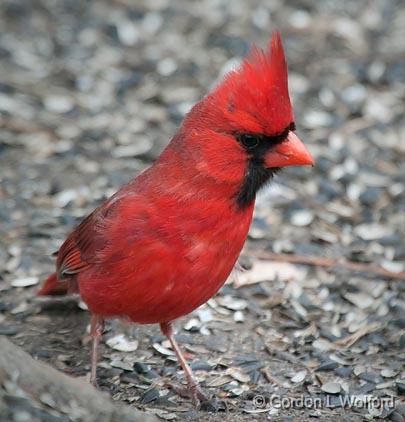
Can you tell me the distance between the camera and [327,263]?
4.75 meters

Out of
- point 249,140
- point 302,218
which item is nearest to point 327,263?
point 302,218

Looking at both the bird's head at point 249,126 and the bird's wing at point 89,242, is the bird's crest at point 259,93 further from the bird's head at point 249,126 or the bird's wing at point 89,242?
the bird's wing at point 89,242

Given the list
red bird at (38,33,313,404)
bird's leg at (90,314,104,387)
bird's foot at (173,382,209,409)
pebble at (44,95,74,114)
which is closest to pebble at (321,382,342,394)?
bird's foot at (173,382,209,409)

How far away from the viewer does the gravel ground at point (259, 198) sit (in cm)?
399

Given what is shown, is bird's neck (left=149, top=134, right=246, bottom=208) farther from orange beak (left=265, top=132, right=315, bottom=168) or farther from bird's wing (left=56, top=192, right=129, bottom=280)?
bird's wing (left=56, top=192, right=129, bottom=280)

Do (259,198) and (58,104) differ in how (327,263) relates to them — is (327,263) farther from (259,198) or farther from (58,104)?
(58,104)

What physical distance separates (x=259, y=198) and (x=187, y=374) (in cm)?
157

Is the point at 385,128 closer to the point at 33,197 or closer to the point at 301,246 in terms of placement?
the point at 301,246

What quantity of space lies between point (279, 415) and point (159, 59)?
3.35 m

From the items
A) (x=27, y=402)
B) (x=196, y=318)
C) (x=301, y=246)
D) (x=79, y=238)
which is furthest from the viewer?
(x=301, y=246)

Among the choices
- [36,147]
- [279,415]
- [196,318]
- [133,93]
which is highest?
[133,93]

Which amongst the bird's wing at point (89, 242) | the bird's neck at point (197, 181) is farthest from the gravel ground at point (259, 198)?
the bird's wing at point (89, 242)

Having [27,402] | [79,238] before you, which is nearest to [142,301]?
[79,238]

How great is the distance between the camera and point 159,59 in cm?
641
